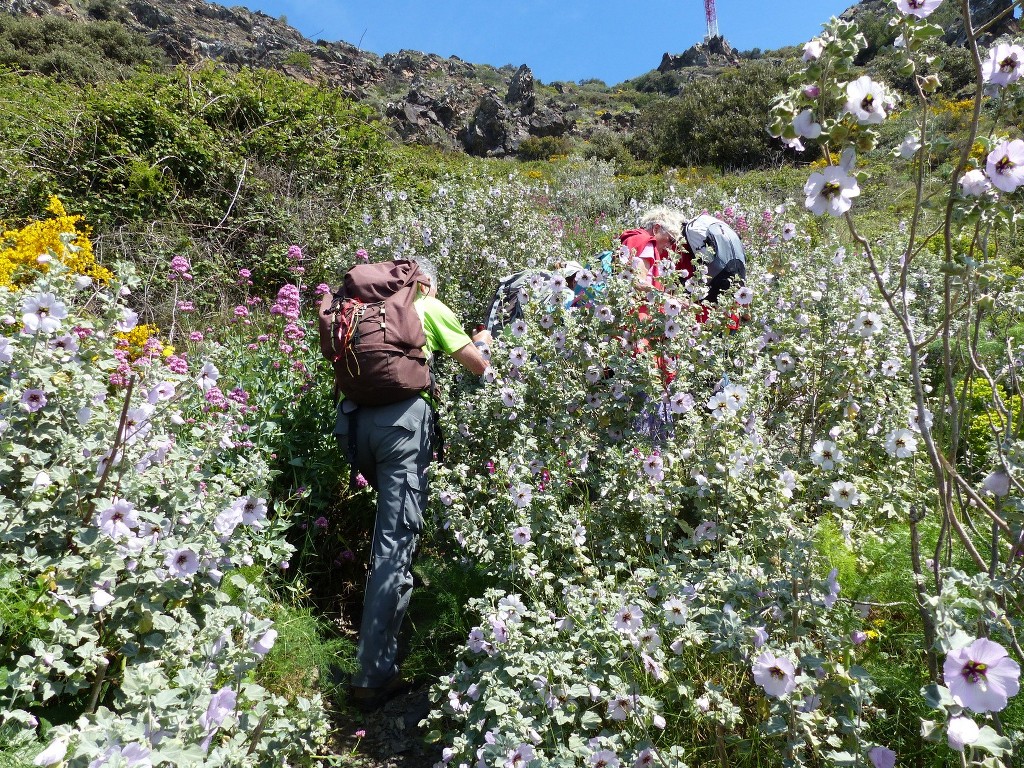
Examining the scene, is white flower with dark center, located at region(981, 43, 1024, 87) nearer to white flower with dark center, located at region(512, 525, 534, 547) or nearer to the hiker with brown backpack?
white flower with dark center, located at region(512, 525, 534, 547)

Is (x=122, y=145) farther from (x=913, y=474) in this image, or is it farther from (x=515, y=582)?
(x=913, y=474)

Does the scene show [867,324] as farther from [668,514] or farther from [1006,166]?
[1006,166]

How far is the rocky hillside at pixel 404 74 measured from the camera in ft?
79.9

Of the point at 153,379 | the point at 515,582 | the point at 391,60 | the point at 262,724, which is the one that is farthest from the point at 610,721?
the point at 391,60

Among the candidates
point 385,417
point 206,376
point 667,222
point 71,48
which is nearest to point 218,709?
point 206,376

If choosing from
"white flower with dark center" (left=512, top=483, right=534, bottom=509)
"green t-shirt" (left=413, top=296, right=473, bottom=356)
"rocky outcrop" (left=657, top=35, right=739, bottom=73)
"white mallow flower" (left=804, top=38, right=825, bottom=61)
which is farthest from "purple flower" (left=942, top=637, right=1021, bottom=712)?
"rocky outcrop" (left=657, top=35, right=739, bottom=73)

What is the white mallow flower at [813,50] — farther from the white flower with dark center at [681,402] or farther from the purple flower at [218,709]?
the purple flower at [218,709]

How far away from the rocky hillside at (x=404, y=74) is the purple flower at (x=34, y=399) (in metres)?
15.2

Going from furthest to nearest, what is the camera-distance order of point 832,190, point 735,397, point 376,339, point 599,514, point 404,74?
point 404,74, point 376,339, point 599,514, point 735,397, point 832,190

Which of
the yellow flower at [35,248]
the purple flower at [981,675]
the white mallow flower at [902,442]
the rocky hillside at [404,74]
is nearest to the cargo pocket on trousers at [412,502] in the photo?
the white mallow flower at [902,442]

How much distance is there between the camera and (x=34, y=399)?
2131mm

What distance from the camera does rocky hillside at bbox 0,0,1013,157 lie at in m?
24.3

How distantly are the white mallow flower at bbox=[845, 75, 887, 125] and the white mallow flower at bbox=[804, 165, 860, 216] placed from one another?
0.11 m

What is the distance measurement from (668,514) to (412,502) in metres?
1.27
